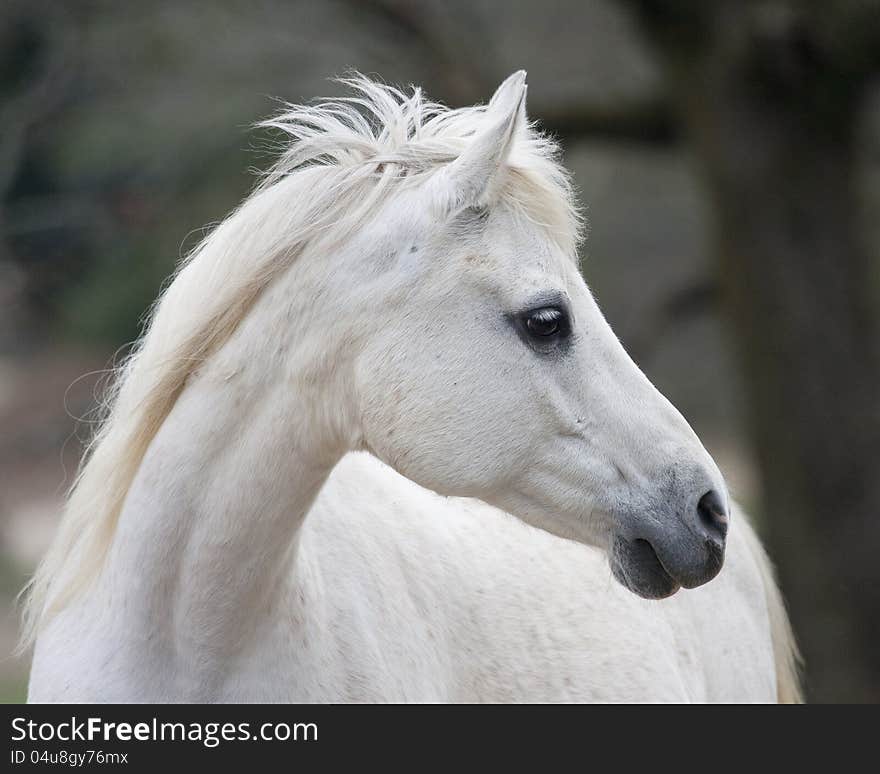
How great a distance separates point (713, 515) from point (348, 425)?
2.66 feet

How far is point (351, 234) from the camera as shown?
261 centimetres

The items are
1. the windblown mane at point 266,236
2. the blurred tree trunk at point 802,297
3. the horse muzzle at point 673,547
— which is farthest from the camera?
the blurred tree trunk at point 802,297

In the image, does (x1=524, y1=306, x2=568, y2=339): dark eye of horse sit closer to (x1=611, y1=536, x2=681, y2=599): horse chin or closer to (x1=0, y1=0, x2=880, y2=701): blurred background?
(x1=611, y1=536, x2=681, y2=599): horse chin

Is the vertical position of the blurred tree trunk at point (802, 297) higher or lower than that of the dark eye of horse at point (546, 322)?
lower

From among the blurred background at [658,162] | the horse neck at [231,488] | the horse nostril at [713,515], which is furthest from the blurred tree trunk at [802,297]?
the horse neck at [231,488]

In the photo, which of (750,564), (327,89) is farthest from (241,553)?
Result: (327,89)

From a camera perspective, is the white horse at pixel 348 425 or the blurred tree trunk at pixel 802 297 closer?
the white horse at pixel 348 425

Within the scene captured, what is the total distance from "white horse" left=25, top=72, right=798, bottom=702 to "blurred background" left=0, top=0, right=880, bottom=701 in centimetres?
318

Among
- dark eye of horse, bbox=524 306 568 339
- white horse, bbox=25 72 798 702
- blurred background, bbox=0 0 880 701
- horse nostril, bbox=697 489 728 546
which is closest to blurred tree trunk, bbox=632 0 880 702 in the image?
blurred background, bbox=0 0 880 701

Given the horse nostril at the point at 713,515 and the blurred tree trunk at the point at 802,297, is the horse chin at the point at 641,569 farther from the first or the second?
the blurred tree trunk at the point at 802,297

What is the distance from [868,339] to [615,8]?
266 cm

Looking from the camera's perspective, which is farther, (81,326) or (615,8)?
(81,326)

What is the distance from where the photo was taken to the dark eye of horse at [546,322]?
2520 mm

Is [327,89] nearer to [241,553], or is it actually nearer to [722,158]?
[722,158]
